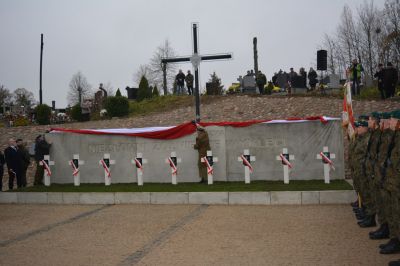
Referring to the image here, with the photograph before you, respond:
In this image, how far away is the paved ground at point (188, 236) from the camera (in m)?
6.09

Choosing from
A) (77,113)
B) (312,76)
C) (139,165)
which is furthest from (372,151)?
(77,113)

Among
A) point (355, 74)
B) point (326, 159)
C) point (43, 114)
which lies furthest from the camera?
point (43, 114)

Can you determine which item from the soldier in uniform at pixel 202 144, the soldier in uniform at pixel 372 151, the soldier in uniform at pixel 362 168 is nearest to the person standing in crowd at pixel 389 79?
the soldier in uniform at pixel 202 144

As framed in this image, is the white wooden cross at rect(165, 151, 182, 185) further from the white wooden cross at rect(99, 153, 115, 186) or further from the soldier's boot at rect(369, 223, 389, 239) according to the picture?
the soldier's boot at rect(369, 223, 389, 239)

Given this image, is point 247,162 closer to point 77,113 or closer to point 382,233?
point 382,233

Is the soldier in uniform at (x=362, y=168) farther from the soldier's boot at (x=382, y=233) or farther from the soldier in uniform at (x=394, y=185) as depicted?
the soldier in uniform at (x=394, y=185)

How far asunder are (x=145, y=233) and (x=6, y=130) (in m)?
21.7

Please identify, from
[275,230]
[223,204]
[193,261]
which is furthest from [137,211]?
[193,261]

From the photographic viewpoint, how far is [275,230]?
7.73 metres

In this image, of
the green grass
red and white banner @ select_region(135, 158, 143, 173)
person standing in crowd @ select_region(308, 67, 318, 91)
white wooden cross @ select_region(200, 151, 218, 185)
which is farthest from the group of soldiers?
person standing in crowd @ select_region(308, 67, 318, 91)

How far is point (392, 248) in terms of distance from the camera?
5906 millimetres

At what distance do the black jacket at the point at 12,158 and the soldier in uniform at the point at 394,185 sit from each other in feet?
38.5

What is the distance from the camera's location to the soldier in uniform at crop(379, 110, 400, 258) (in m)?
5.51

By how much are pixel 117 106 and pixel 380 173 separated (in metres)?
24.1
